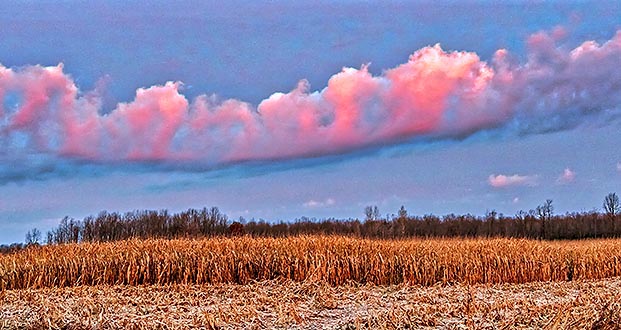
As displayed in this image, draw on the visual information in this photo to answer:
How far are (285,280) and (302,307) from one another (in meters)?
4.80

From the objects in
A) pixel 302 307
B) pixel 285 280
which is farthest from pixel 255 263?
pixel 302 307

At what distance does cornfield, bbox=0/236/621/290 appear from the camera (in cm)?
1808

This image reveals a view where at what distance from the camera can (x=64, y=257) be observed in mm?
18312

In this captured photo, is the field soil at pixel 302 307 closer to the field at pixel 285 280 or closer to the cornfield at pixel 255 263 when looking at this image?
the field at pixel 285 280

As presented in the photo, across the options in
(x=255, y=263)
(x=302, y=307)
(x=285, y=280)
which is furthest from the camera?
(x=255, y=263)

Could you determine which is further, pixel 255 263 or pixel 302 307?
pixel 255 263

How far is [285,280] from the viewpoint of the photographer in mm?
17922

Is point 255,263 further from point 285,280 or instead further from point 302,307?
point 302,307

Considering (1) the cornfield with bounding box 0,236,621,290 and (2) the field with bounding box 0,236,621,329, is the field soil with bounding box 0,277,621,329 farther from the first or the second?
(1) the cornfield with bounding box 0,236,621,290

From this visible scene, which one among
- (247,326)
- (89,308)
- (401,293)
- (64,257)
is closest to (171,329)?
(247,326)

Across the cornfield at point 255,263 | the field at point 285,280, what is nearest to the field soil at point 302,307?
the field at point 285,280

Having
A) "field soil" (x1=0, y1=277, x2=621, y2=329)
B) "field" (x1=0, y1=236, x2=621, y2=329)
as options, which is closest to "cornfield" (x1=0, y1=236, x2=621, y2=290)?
"field" (x1=0, y1=236, x2=621, y2=329)

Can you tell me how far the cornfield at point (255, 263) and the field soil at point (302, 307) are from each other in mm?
784

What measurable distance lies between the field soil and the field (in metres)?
0.04
